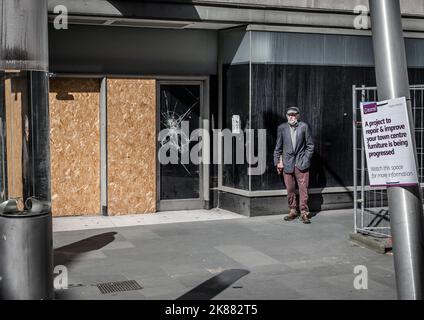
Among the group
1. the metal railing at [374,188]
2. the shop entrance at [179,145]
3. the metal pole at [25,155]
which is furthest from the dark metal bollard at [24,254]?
the shop entrance at [179,145]

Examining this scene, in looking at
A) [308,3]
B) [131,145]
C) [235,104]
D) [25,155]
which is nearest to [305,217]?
[235,104]

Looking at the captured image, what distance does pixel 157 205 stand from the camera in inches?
489

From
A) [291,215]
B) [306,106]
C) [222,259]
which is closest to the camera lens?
[222,259]

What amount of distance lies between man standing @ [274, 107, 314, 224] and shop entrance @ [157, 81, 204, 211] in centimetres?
194

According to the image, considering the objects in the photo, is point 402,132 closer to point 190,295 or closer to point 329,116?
point 190,295

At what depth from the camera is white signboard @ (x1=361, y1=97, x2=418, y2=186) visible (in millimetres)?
4551

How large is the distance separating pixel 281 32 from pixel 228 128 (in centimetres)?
210

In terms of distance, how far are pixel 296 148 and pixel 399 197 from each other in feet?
21.9

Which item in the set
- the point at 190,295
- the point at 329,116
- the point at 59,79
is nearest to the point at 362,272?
the point at 190,295

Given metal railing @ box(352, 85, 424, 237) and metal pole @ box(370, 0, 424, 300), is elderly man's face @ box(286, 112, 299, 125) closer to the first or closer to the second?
metal railing @ box(352, 85, 424, 237)

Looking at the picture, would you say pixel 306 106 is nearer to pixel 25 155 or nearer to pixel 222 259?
pixel 222 259

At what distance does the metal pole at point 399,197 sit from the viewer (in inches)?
179

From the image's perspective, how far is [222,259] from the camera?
8.89 m

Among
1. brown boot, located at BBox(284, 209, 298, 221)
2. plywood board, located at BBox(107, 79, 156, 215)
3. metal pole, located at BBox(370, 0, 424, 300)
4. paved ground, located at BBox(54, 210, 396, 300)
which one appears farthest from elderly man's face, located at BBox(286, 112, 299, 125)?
metal pole, located at BBox(370, 0, 424, 300)
